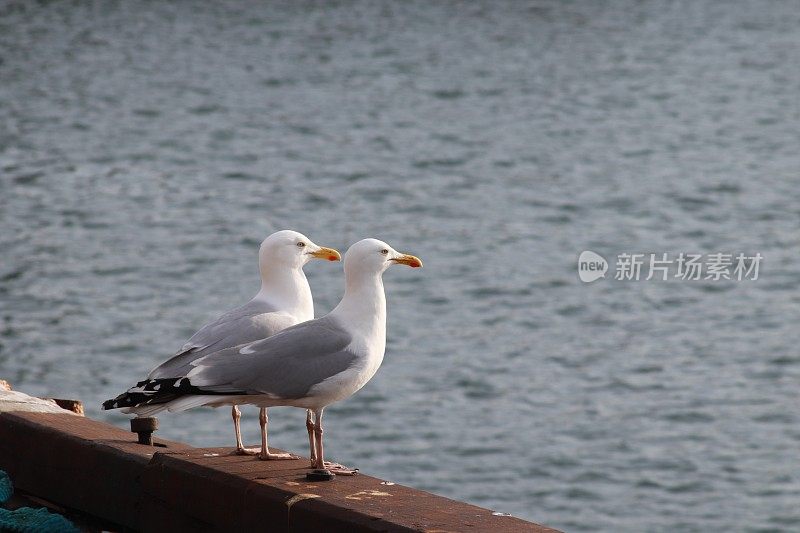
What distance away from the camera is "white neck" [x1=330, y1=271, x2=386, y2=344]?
557 cm

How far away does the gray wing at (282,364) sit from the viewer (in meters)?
5.35

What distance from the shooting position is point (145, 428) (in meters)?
6.11

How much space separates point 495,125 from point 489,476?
17.4 meters

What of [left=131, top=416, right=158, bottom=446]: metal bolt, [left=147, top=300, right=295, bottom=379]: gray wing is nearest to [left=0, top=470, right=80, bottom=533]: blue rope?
[left=131, top=416, right=158, bottom=446]: metal bolt

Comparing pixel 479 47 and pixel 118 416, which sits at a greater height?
pixel 479 47

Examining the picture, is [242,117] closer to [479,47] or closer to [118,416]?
[479,47]

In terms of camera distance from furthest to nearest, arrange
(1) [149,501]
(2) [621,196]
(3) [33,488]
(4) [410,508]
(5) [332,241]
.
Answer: (2) [621,196] → (5) [332,241] → (3) [33,488] → (1) [149,501] → (4) [410,508]

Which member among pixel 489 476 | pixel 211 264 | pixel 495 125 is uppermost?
pixel 495 125

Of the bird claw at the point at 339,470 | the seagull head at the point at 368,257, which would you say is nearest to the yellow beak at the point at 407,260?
the seagull head at the point at 368,257

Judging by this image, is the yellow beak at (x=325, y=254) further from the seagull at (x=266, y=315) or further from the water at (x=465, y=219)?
the water at (x=465, y=219)

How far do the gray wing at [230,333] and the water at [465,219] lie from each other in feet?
22.2

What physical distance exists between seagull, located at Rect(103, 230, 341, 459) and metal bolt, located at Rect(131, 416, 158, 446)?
37 centimetres

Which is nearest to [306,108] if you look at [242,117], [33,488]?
[242,117]

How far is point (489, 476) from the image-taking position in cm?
1307
